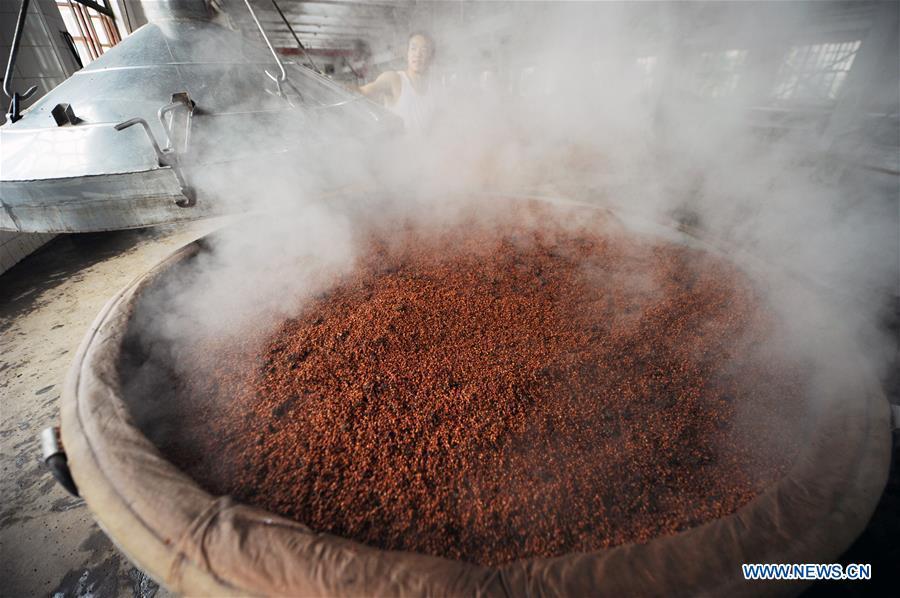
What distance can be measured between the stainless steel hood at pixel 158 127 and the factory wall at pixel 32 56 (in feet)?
10.3

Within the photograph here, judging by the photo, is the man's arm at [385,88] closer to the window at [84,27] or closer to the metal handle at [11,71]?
the metal handle at [11,71]

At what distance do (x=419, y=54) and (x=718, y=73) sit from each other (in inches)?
149

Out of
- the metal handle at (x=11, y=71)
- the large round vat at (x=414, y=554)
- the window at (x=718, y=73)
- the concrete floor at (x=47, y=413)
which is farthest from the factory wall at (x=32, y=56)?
the window at (x=718, y=73)

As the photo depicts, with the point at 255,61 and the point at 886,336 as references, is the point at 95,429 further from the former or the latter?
the point at 886,336

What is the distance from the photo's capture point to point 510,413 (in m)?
0.98

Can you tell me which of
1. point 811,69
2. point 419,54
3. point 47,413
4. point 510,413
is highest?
point 419,54

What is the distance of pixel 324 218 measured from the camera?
6.54 feet

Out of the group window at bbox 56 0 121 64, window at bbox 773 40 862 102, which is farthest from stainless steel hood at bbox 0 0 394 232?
window at bbox 773 40 862 102

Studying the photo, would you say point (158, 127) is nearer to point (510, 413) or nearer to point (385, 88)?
point (510, 413)

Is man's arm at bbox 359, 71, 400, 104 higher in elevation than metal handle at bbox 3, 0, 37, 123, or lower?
lower

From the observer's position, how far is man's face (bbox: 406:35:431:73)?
3301mm

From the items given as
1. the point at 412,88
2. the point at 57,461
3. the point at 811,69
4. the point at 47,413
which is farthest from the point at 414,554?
the point at 811,69

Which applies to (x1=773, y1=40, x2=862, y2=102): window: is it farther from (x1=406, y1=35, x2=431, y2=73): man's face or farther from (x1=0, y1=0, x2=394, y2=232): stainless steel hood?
(x1=0, y1=0, x2=394, y2=232): stainless steel hood

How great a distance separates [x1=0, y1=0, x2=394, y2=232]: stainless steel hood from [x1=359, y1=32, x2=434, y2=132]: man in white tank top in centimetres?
200
